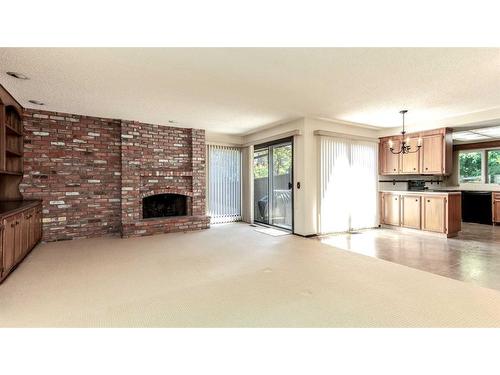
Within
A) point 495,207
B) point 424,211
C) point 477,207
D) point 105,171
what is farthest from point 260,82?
point 477,207

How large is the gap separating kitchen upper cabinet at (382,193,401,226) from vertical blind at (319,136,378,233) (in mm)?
205

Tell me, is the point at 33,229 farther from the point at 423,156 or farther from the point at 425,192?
the point at 423,156

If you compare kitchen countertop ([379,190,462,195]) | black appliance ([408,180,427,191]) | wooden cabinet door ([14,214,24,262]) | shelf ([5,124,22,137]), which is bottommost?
wooden cabinet door ([14,214,24,262])

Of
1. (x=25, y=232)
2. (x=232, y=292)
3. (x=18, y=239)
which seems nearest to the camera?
(x=232, y=292)

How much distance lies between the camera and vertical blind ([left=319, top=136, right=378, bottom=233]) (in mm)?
5734

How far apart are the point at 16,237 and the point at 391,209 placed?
7136 mm

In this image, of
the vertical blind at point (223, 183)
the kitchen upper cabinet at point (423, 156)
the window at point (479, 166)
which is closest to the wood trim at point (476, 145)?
the window at point (479, 166)

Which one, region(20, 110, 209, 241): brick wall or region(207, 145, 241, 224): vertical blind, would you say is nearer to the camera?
region(20, 110, 209, 241): brick wall

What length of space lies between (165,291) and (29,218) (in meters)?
2.78

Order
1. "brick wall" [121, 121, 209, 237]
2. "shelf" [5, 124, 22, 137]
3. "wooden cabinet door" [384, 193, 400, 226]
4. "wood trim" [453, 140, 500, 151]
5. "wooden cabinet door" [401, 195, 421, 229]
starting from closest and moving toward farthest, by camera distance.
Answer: "shelf" [5, 124, 22, 137]
"brick wall" [121, 121, 209, 237]
"wooden cabinet door" [401, 195, 421, 229]
"wooden cabinet door" [384, 193, 400, 226]
"wood trim" [453, 140, 500, 151]

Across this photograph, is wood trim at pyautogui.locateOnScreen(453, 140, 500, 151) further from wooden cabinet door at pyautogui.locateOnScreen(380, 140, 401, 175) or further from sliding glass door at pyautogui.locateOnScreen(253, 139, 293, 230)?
sliding glass door at pyautogui.locateOnScreen(253, 139, 293, 230)

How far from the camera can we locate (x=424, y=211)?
5.65m

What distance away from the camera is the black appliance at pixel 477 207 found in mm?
6879

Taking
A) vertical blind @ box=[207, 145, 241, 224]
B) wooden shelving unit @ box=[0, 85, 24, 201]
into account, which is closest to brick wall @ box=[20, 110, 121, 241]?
wooden shelving unit @ box=[0, 85, 24, 201]
